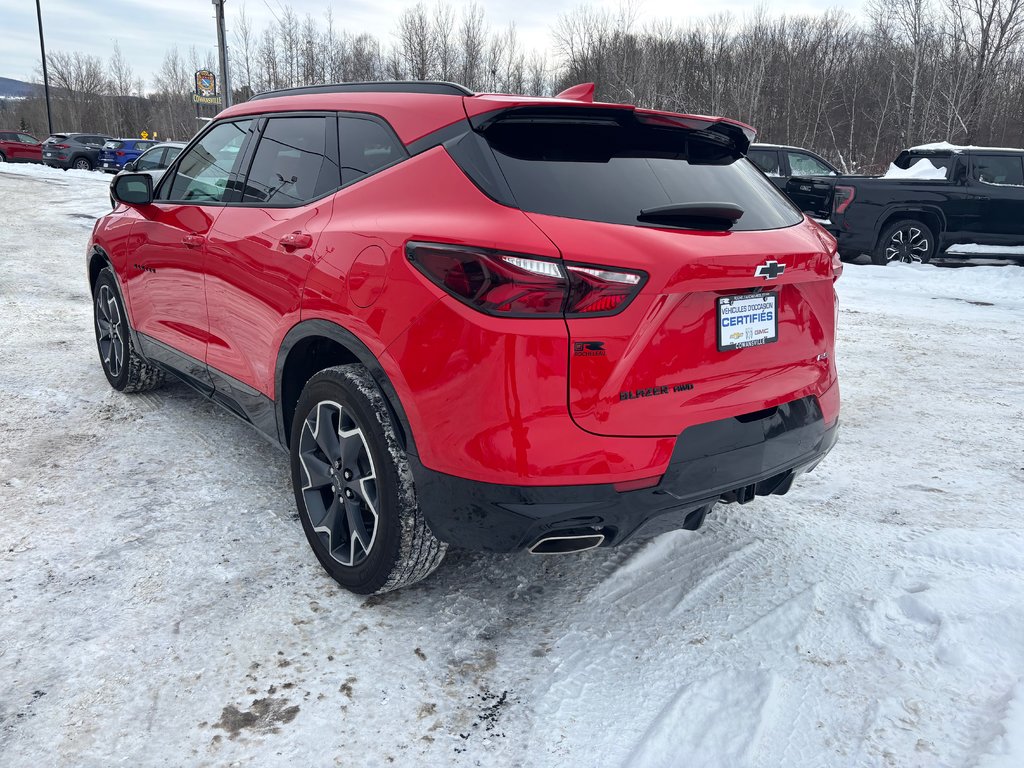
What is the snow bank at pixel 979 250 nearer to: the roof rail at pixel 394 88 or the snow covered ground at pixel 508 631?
the snow covered ground at pixel 508 631

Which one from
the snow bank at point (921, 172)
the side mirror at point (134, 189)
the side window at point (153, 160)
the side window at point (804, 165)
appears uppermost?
the side window at point (153, 160)

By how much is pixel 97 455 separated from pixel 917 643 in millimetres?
3846

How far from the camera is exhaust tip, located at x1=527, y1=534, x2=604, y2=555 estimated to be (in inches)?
86.1

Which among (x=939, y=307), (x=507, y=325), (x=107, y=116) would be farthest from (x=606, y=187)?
(x=107, y=116)

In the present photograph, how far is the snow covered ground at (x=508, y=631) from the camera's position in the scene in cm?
207

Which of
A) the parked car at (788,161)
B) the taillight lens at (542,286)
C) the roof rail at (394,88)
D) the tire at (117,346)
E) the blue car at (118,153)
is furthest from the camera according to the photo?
the blue car at (118,153)

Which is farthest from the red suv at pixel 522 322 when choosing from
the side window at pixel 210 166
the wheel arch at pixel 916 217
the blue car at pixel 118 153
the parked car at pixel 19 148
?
the parked car at pixel 19 148

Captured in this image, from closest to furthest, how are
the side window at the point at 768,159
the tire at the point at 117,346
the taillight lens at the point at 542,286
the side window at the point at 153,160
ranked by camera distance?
the taillight lens at the point at 542,286
the tire at the point at 117,346
the side window at the point at 768,159
the side window at the point at 153,160

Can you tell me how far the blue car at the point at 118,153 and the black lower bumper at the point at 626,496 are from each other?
3273 cm

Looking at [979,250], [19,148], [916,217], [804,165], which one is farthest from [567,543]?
[19,148]

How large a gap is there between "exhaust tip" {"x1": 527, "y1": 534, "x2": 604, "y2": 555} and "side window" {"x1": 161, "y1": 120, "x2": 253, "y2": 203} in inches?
91.7

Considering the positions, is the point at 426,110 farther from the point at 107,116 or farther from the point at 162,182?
the point at 107,116

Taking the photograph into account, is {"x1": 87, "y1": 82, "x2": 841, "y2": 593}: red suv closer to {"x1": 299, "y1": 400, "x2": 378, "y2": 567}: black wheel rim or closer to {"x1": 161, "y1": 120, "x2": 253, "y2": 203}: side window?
{"x1": 299, "y1": 400, "x2": 378, "y2": 567}: black wheel rim

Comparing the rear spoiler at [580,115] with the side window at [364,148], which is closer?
the rear spoiler at [580,115]
